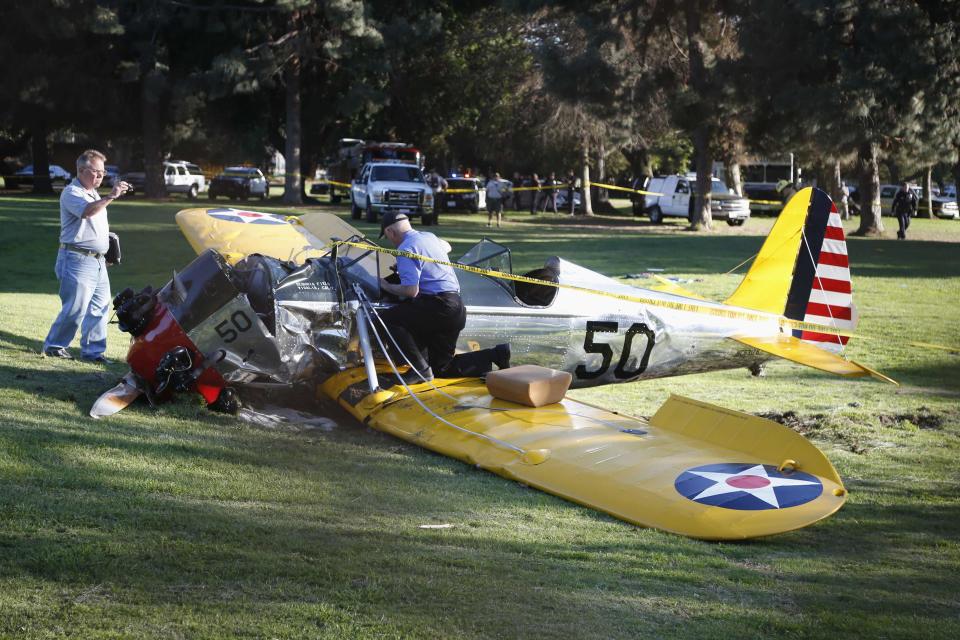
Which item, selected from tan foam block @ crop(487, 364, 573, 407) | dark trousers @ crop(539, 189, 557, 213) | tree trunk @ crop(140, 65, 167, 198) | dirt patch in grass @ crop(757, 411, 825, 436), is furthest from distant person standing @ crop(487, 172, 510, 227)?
tan foam block @ crop(487, 364, 573, 407)

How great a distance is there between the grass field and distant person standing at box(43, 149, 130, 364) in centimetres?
41

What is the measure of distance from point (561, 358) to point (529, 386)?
1436 mm

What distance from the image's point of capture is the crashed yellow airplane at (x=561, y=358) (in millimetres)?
6184

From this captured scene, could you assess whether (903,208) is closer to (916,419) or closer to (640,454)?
(916,419)

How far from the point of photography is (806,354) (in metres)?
8.56

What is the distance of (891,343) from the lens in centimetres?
1355

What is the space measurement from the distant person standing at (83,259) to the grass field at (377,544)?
16.2 inches

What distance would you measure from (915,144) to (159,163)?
122 feet

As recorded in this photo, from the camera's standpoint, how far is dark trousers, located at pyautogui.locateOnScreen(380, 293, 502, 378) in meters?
8.38

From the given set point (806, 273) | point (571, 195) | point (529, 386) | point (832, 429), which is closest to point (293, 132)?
point (571, 195)

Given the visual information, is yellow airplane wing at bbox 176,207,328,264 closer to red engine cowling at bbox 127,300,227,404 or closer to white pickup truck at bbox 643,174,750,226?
red engine cowling at bbox 127,300,227,404

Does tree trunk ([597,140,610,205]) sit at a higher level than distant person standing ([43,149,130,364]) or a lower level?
higher

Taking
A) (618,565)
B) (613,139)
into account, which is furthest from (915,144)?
(618,565)

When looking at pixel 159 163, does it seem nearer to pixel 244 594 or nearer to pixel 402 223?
pixel 402 223
